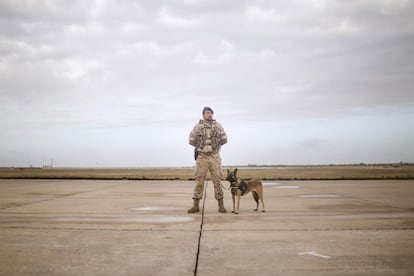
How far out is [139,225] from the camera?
514 centimetres

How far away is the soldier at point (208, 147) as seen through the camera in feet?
23.1

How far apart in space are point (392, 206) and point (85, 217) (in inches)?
246

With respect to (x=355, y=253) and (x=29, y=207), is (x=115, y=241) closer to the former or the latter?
(x=355, y=253)

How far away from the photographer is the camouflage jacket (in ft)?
23.4

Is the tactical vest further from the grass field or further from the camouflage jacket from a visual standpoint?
the grass field

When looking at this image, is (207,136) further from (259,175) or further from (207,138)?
(259,175)

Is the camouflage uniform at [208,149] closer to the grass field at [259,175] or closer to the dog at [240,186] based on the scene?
the dog at [240,186]

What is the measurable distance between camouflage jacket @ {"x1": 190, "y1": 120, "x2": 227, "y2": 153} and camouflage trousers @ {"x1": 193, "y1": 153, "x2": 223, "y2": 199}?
0.15 metres

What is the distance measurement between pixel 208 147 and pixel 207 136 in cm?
23

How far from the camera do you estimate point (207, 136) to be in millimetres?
7125

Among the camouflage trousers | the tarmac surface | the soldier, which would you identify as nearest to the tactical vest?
the soldier

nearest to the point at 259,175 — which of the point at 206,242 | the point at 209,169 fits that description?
the point at 209,169

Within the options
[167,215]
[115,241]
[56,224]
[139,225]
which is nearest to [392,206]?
[167,215]

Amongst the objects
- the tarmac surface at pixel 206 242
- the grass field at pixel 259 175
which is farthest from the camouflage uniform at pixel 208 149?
the grass field at pixel 259 175
